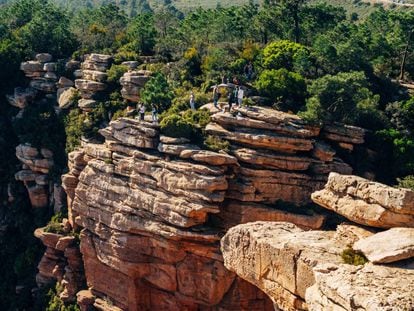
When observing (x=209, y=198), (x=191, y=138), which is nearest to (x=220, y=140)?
(x=191, y=138)

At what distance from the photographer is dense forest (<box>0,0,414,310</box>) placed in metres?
35.0

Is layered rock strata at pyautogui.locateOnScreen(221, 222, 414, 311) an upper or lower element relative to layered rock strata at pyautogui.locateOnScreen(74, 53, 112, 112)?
lower

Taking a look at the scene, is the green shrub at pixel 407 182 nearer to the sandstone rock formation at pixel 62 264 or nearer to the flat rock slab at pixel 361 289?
the flat rock slab at pixel 361 289

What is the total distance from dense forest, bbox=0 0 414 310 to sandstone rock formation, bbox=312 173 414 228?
48.5 feet

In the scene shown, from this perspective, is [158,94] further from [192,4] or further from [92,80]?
[192,4]

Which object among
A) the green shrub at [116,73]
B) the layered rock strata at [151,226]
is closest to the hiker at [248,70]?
the green shrub at [116,73]

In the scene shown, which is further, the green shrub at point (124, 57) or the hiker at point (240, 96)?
the green shrub at point (124, 57)

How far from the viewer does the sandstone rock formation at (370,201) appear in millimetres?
15750

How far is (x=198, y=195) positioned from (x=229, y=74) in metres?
12.9

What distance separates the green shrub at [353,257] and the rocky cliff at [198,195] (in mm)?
15079

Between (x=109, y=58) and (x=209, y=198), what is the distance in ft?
69.3

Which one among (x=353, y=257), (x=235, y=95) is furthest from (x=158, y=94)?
(x=353, y=257)

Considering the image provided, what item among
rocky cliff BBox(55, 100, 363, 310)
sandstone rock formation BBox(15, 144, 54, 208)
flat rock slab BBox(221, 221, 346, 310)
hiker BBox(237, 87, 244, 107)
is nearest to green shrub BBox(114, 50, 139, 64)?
sandstone rock formation BBox(15, 144, 54, 208)

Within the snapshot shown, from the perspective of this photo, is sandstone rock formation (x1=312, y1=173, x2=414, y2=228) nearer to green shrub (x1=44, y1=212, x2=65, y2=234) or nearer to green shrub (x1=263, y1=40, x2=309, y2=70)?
green shrub (x1=263, y1=40, x2=309, y2=70)
